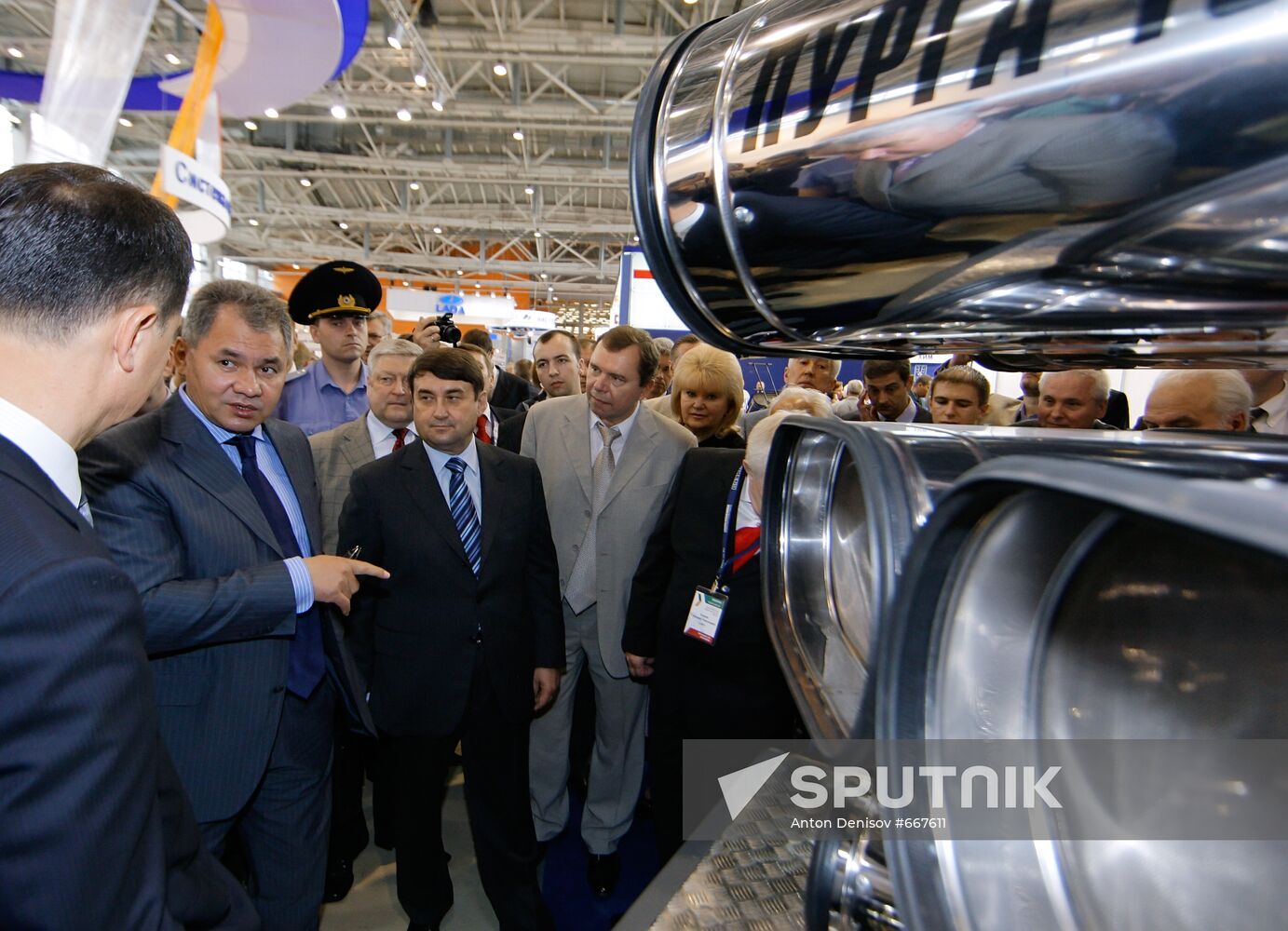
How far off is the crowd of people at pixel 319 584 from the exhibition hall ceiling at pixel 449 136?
17.5 ft

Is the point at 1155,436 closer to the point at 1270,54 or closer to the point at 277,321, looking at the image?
the point at 1270,54

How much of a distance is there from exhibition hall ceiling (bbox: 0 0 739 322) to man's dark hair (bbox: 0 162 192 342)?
21.2 ft

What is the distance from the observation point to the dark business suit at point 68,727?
2.21ft

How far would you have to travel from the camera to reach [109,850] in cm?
73

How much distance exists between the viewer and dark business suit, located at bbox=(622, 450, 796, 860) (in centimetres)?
203

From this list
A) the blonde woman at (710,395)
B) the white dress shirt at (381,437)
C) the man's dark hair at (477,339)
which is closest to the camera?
the white dress shirt at (381,437)

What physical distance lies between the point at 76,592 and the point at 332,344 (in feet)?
8.12

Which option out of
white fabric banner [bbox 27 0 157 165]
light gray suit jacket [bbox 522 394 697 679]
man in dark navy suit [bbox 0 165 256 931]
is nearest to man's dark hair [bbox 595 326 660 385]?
light gray suit jacket [bbox 522 394 697 679]

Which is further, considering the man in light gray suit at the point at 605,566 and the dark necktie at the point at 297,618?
the man in light gray suit at the point at 605,566

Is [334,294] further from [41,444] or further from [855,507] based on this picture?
[855,507]

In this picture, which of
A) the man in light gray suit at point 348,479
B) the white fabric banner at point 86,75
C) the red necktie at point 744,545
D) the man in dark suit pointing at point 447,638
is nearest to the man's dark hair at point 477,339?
the man in light gray suit at point 348,479

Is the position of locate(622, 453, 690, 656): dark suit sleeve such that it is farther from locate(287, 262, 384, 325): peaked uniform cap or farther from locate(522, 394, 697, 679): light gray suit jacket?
locate(287, 262, 384, 325): peaked uniform cap

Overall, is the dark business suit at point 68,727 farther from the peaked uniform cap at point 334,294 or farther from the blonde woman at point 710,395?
the peaked uniform cap at point 334,294

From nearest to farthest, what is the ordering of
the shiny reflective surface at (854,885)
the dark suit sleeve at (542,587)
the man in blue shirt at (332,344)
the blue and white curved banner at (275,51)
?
the shiny reflective surface at (854,885)
the dark suit sleeve at (542,587)
the man in blue shirt at (332,344)
the blue and white curved banner at (275,51)
